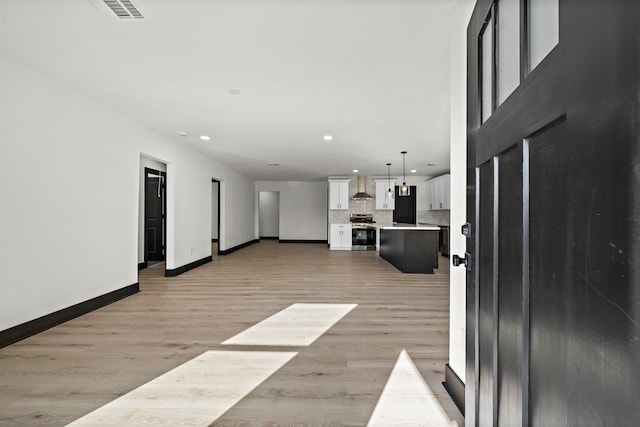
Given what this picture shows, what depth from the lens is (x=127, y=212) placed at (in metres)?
4.23

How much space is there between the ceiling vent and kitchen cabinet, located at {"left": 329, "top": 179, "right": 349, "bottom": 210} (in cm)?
811

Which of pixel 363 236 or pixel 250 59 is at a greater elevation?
pixel 250 59

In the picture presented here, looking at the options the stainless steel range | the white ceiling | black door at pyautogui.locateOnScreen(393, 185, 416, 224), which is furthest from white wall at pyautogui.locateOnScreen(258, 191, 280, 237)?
the white ceiling

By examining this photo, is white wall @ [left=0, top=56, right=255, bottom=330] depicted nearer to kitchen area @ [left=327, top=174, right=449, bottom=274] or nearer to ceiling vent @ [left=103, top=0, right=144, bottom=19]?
ceiling vent @ [left=103, top=0, right=144, bottom=19]

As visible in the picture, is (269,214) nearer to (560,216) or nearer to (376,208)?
A: (376,208)

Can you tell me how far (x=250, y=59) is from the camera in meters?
2.64

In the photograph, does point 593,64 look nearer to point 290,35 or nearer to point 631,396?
point 631,396

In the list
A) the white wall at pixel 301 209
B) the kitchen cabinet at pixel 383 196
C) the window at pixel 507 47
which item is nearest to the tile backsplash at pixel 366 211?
the kitchen cabinet at pixel 383 196

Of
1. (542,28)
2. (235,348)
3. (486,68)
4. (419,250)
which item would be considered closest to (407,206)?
(419,250)

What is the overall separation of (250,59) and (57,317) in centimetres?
322

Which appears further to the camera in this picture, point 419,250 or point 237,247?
point 237,247

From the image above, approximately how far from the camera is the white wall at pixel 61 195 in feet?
8.88

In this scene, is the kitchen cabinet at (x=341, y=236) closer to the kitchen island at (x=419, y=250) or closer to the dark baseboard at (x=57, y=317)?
the kitchen island at (x=419, y=250)

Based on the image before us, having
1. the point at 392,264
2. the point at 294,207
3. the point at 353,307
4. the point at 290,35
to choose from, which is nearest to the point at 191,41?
the point at 290,35
